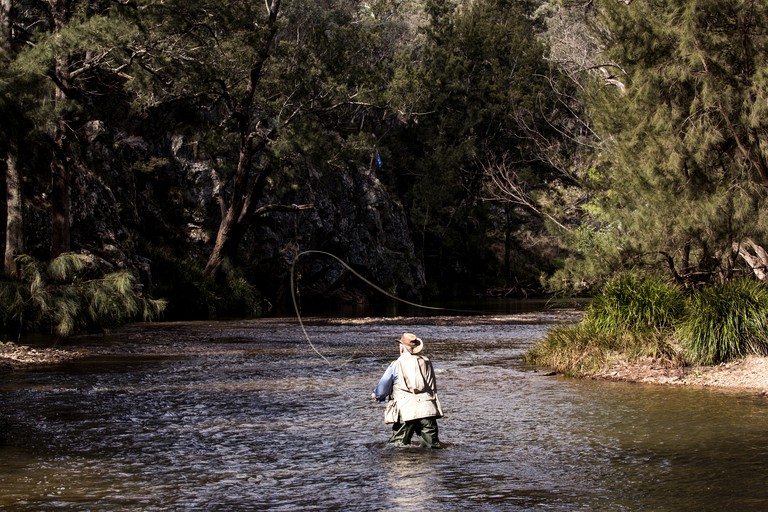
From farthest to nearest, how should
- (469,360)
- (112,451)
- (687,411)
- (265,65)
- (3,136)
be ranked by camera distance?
(265,65)
(3,136)
(469,360)
(687,411)
(112,451)

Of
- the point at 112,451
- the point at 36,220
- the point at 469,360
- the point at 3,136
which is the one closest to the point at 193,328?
the point at 36,220

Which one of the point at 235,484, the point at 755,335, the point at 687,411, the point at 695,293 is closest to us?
the point at 235,484

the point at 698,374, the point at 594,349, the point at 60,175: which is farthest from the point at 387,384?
the point at 60,175

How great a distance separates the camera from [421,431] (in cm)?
1080

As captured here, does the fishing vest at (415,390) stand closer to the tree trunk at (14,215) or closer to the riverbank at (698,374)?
the riverbank at (698,374)

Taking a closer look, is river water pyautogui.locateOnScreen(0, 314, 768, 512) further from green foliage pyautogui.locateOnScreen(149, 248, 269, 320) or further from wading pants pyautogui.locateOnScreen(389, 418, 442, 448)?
green foliage pyautogui.locateOnScreen(149, 248, 269, 320)

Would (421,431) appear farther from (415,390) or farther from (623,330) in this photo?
(623,330)

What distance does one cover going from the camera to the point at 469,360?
20766mm

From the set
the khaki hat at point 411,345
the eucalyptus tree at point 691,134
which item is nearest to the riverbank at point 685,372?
the eucalyptus tree at point 691,134

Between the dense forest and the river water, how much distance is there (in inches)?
145

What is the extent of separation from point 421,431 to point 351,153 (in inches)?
1327

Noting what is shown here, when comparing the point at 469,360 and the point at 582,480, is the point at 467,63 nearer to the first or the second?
the point at 469,360

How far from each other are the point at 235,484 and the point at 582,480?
347 centimetres

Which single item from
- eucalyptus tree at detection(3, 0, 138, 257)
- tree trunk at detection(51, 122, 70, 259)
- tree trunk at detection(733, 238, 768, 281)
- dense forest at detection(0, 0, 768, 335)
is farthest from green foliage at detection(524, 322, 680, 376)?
tree trunk at detection(51, 122, 70, 259)
